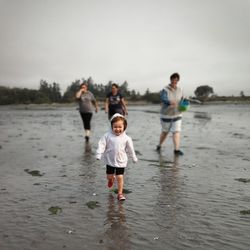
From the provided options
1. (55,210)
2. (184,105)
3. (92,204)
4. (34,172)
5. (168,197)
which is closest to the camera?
(55,210)

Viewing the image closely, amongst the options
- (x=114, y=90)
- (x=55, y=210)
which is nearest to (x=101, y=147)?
(x=55, y=210)

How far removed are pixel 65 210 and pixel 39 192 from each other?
1.07 meters

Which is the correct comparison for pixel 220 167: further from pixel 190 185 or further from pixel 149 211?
pixel 149 211

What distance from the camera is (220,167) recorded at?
804 cm

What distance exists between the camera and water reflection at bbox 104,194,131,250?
3.89 m

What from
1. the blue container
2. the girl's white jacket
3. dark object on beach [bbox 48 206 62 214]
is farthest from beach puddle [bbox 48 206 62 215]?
the blue container

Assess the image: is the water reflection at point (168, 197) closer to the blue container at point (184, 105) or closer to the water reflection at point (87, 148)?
the blue container at point (184, 105)

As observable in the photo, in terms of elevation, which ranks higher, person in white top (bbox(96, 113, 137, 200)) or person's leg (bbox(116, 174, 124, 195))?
person in white top (bbox(96, 113, 137, 200))

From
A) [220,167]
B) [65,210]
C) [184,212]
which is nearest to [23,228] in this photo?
[65,210]

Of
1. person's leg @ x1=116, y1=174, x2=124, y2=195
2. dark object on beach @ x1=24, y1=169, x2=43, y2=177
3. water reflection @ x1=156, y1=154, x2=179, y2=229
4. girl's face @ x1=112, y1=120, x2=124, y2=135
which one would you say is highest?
girl's face @ x1=112, y1=120, x2=124, y2=135

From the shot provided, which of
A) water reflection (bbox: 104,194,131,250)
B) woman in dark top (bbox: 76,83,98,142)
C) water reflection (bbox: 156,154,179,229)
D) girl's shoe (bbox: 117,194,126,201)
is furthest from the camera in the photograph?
woman in dark top (bbox: 76,83,98,142)

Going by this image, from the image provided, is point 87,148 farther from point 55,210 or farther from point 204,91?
point 204,91

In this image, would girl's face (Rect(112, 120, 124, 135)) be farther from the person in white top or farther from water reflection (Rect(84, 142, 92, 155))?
water reflection (Rect(84, 142, 92, 155))

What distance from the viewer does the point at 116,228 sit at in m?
4.36
